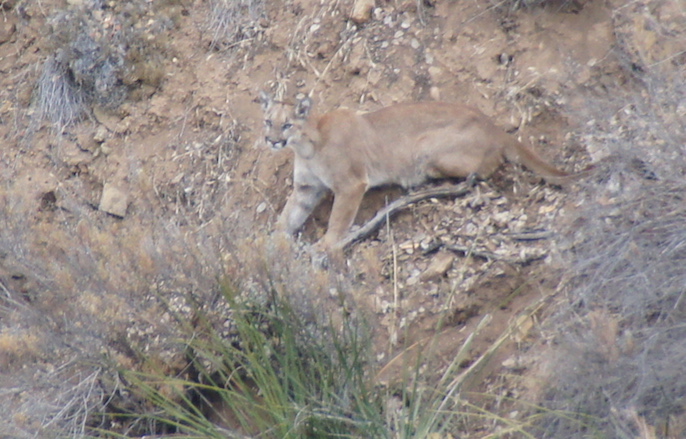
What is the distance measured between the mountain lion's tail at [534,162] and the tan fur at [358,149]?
0.64 ft

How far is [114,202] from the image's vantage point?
613cm

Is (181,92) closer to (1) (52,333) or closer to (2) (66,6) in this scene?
(2) (66,6)

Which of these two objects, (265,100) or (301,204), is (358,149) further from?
(265,100)

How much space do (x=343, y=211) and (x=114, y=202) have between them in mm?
1761

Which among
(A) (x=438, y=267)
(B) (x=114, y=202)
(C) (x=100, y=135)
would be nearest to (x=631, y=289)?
(A) (x=438, y=267)

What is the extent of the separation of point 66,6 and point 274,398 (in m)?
4.72

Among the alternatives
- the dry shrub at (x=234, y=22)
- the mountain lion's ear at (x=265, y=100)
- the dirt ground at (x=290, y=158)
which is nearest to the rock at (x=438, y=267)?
the dirt ground at (x=290, y=158)

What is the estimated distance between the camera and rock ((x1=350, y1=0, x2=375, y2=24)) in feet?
20.4

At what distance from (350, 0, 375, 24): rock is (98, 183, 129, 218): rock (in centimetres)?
211

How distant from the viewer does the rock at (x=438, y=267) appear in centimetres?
488

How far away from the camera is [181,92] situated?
658cm

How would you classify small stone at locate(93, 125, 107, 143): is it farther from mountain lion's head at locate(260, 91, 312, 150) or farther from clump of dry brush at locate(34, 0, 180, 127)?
mountain lion's head at locate(260, 91, 312, 150)

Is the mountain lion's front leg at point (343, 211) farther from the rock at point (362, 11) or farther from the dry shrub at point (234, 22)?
the dry shrub at point (234, 22)

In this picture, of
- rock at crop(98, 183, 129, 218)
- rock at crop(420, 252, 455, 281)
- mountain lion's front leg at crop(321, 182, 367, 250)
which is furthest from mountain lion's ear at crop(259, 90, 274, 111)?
rock at crop(420, 252, 455, 281)
